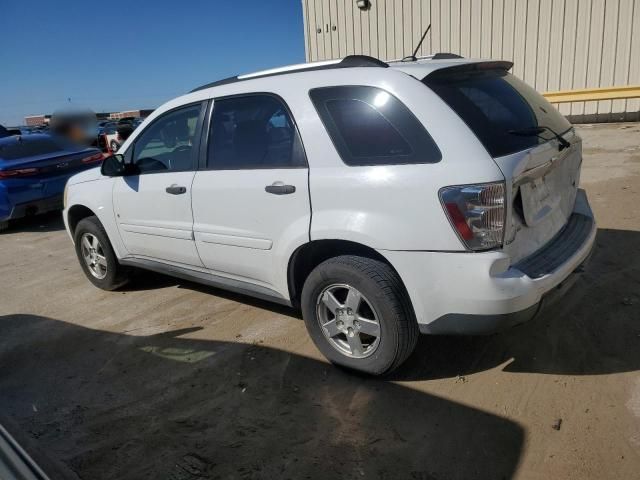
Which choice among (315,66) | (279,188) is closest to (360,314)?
(279,188)

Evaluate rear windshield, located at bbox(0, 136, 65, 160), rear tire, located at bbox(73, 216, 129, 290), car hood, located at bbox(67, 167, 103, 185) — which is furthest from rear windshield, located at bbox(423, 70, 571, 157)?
rear windshield, located at bbox(0, 136, 65, 160)

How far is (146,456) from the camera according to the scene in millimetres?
2627

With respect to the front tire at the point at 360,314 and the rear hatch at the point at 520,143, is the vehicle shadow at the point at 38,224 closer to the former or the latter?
the front tire at the point at 360,314

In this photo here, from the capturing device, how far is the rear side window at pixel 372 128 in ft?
8.80

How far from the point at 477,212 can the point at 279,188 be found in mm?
1228

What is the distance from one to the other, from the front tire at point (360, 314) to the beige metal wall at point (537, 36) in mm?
12554

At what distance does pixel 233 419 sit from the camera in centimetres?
288

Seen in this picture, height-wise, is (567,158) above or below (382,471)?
above

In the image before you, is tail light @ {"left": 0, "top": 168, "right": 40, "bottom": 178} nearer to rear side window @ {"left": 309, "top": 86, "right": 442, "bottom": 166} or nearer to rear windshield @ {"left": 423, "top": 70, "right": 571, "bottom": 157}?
rear side window @ {"left": 309, "top": 86, "right": 442, "bottom": 166}

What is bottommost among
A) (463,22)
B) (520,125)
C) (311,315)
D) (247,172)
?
(311,315)

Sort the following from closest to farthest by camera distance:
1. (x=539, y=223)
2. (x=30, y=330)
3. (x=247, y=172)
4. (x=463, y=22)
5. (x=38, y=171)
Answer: (x=539, y=223) < (x=247, y=172) < (x=30, y=330) < (x=38, y=171) < (x=463, y=22)

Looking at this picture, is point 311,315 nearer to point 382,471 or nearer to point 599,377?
point 382,471

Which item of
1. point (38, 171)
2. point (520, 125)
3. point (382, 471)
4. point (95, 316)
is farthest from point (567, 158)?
point (38, 171)

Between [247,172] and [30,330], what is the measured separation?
253 cm
